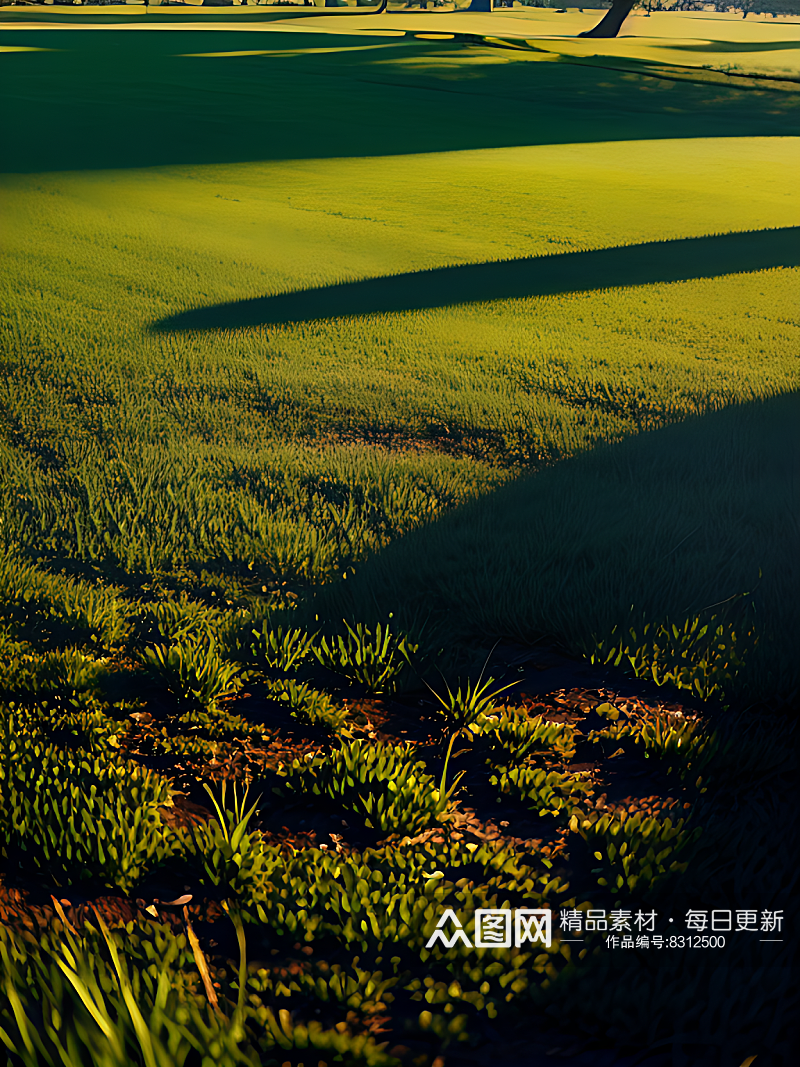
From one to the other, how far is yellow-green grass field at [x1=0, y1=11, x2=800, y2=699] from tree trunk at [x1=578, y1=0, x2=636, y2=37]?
276mm

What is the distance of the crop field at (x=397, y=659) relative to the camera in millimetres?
1175

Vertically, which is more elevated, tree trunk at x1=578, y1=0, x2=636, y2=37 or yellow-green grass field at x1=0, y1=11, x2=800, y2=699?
tree trunk at x1=578, y1=0, x2=636, y2=37

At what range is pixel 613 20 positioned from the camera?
923cm

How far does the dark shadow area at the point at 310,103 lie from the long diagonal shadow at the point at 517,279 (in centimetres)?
324

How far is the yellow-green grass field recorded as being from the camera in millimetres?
2486

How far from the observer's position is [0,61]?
11.4 meters

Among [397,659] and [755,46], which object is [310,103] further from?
[397,659]

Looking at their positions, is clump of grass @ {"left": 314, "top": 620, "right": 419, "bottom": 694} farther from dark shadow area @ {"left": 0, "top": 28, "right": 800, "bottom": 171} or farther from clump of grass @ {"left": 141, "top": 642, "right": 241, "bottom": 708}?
dark shadow area @ {"left": 0, "top": 28, "right": 800, "bottom": 171}

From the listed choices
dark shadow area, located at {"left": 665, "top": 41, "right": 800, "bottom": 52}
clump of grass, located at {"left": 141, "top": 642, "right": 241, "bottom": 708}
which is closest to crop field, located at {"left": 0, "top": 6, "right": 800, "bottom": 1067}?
clump of grass, located at {"left": 141, "top": 642, "right": 241, "bottom": 708}

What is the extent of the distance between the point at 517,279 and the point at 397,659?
173 inches

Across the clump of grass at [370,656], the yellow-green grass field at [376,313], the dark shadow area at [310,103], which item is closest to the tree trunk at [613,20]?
the yellow-green grass field at [376,313]

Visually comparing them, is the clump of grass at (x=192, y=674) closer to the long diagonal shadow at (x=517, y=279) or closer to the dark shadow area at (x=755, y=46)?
the long diagonal shadow at (x=517, y=279)

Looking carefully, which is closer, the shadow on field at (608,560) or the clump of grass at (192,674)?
the clump of grass at (192,674)

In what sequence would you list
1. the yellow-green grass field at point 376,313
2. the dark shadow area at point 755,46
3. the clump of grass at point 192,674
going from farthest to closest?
1. the dark shadow area at point 755,46
2. the yellow-green grass field at point 376,313
3. the clump of grass at point 192,674
